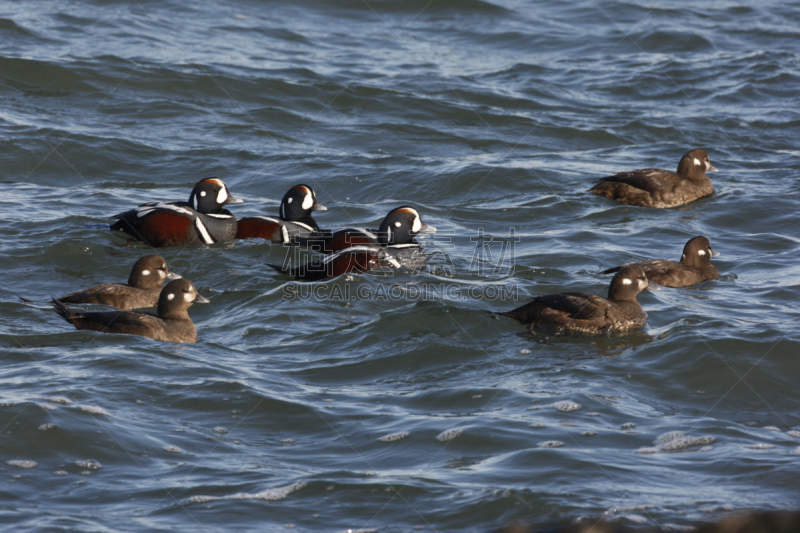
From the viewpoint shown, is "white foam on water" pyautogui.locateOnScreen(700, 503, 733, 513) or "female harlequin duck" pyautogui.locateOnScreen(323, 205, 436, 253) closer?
"white foam on water" pyautogui.locateOnScreen(700, 503, 733, 513)

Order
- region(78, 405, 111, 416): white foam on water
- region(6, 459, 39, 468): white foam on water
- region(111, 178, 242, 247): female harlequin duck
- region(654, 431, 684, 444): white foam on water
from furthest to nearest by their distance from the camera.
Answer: region(111, 178, 242, 247): female harlequin duck < region(78, 405, 111, 416): white foam on water < region(654, 431, 684, 444): white foam on water < region(6, 459, 39, 468): white foam on water

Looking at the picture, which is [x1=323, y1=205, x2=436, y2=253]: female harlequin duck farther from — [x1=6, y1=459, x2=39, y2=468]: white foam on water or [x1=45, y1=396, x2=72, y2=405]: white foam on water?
[x1=6, y1=459, x2=39, y2=468]: white foam on water

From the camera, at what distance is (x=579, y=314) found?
7.73m

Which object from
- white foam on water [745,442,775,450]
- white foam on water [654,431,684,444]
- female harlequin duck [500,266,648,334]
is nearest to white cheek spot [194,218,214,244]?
female harlequin duck [500,266,648,334]

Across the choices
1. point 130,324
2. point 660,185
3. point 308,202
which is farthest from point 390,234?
point 660,185

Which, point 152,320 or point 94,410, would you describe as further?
point 152,320

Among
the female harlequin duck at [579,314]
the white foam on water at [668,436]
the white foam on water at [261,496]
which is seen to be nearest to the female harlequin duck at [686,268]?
the female harlequin duck at [579,314]

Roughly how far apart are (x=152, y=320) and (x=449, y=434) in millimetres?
2996

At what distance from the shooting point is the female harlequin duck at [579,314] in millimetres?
7734

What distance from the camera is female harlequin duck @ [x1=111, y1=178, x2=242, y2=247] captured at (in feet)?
32.8

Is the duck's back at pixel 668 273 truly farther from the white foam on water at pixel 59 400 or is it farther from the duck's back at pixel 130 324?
the white foam on water at pixel 59 400

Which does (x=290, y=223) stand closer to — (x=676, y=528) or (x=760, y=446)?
(x=760, y=446)

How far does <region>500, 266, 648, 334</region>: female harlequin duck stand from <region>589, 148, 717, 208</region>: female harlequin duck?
4.26 m

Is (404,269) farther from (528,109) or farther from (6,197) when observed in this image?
(528,109)
